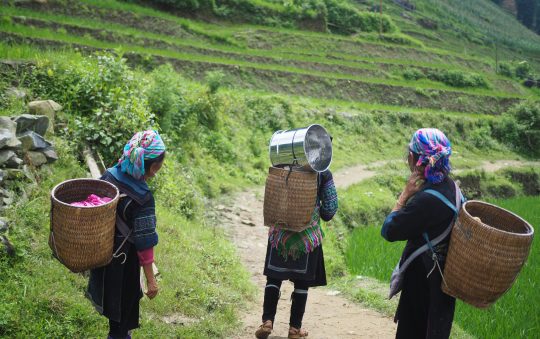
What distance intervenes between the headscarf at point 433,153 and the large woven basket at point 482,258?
9.7 inches

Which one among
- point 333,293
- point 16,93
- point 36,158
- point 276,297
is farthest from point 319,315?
point 16,93

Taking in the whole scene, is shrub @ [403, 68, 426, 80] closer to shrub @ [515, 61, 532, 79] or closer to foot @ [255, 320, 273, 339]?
shrub @ [515, 61, 532, 79]

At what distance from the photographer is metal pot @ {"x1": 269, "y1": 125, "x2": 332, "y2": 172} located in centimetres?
374

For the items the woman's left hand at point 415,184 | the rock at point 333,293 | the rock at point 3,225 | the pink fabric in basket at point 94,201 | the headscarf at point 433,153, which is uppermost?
the headscarf at point 433,153

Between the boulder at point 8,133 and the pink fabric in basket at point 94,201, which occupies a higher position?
the pink fabric in basket at point 94,201

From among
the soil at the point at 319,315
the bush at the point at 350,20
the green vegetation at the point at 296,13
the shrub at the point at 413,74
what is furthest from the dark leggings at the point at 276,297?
the bush at the point at 350,20

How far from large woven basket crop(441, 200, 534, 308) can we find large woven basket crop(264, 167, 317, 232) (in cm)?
112

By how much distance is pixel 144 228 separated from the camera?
308cm

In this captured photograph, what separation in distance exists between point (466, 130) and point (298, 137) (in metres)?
19.7

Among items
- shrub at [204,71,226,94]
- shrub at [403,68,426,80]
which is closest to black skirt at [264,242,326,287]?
shrub at [204,71,226,94]

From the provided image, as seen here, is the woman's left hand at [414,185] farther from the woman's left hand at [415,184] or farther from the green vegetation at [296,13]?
the green vegetation at [296,13]

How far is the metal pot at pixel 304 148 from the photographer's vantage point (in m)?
3.74

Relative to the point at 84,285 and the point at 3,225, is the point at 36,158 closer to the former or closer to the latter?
the point at 3,225

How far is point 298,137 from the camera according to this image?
3746 mm
